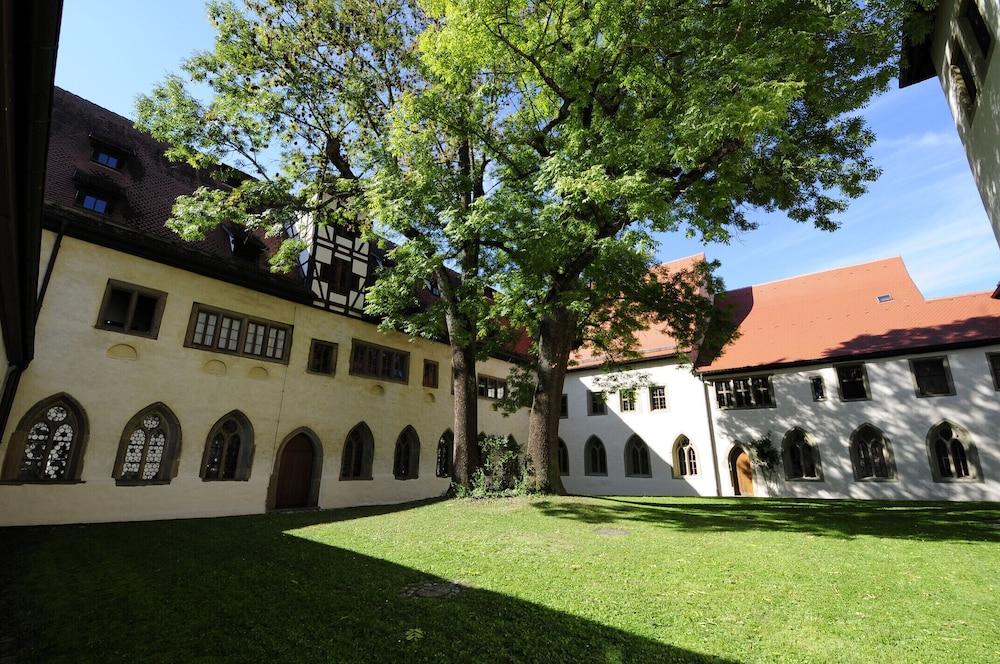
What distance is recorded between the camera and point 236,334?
14.4 metres

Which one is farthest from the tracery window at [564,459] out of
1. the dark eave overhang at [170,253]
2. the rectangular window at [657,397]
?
the dark eave overhang at [170,253]

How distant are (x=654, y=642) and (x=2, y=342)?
10.3 meters

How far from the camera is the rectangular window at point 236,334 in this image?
44.4 ft

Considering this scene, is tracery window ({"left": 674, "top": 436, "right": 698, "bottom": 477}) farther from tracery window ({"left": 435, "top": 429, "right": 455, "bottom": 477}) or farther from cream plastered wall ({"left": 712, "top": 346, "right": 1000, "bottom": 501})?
tracery window ({"left": 435, "top": 429, "right": 455, "bottom": 477})

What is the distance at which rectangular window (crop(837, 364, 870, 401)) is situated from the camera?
1998cm

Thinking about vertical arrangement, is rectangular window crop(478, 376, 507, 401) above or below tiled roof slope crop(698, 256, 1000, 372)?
below

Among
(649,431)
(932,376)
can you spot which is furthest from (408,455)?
(932,376)

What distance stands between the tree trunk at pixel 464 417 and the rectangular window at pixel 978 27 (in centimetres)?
1270

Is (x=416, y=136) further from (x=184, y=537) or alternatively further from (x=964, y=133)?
(x=964, y=133)

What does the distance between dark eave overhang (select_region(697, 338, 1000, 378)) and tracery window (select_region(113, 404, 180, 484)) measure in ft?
72.1

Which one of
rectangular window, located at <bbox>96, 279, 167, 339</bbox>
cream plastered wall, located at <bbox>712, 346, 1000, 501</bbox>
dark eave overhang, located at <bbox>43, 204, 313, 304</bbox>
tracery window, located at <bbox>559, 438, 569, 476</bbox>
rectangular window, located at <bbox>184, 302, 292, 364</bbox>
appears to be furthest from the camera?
tracery window, located at <bbox>559, 438, 569, 476</bbox>

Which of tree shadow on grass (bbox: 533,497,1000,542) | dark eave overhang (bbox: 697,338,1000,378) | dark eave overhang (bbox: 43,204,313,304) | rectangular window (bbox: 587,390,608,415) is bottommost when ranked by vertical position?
tree shadow on grass (bbox: 533,497,1000,542)

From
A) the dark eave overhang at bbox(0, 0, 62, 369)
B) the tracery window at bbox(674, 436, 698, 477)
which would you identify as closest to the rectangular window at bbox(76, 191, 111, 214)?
the dark eave overhang at bbox(0, 0, 62, 369)

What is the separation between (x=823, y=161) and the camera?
37.0ft
